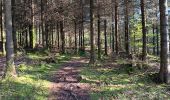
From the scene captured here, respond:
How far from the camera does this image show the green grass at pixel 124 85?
13367 mm

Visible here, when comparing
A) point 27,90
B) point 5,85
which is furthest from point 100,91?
point 5,85

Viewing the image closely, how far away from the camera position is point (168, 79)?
50.6ft

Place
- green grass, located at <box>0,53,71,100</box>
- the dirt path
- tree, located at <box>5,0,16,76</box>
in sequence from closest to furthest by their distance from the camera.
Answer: green grass, located at <box>0,53,71,100</box> → the dirt path → tree, located at <box>5,0,16,76</box>

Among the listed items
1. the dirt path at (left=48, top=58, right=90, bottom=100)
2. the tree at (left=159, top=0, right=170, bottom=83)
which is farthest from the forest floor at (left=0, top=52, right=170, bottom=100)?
the tree at (left=159, top=0, right=170, bottom=83)

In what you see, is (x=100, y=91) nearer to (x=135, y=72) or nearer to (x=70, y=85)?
(x=70, y=85)

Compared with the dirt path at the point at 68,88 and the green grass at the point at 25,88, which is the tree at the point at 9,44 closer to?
the green grass at the point at 25,88

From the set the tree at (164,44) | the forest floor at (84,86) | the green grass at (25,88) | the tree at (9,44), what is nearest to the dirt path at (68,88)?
Result: the forest floor at (84,86)

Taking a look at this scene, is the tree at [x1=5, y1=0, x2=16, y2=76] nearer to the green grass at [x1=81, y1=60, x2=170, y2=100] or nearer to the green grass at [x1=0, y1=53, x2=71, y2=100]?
the green grass at [x1=0, y1=53, x2=71, y2=100]

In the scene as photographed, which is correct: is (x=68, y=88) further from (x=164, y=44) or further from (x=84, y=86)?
(x=164, y=44)

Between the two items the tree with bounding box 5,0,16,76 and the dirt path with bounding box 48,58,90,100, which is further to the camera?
the tree with bounding box 5,0,16,76

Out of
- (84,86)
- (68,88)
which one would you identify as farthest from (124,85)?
(68,88)

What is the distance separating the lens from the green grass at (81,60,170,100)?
43.9 feet

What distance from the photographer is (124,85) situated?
15125mm

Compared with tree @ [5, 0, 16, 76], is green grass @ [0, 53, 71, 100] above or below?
below
